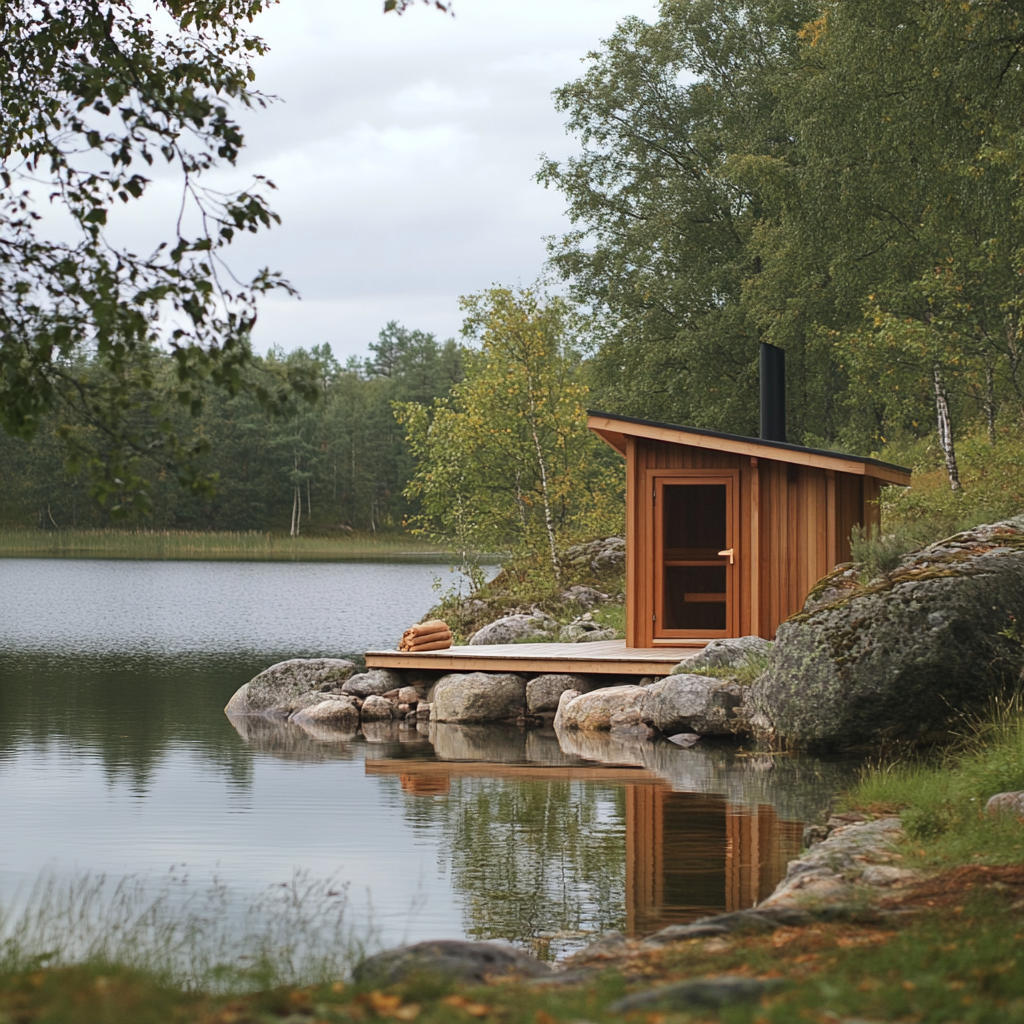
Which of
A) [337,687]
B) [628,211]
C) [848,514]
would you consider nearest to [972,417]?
[628,211]

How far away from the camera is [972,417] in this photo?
2845 cm

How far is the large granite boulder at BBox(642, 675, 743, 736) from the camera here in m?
12.4

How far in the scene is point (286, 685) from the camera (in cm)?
1559

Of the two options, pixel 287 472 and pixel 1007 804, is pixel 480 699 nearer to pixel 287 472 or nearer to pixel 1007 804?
pixel 1007 804

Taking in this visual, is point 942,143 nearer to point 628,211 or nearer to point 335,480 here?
point 628,211

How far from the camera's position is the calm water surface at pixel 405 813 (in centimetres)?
655

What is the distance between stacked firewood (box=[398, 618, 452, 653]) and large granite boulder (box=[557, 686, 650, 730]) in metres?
2.63

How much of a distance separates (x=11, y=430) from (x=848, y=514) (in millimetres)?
12310

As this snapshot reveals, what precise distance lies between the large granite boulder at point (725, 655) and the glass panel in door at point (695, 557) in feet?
5.06

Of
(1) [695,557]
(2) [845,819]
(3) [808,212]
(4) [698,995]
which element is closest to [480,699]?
(1) [695,557]

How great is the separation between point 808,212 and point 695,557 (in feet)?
35.2

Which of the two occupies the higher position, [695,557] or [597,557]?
[597,557]

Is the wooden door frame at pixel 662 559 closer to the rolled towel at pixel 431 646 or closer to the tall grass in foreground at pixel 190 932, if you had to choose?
the rolled towel at pixel 431 646

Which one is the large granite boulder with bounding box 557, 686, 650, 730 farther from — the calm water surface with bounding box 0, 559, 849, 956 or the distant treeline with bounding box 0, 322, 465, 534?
the distant treeline with bounding box 0, 322, 465, 534
